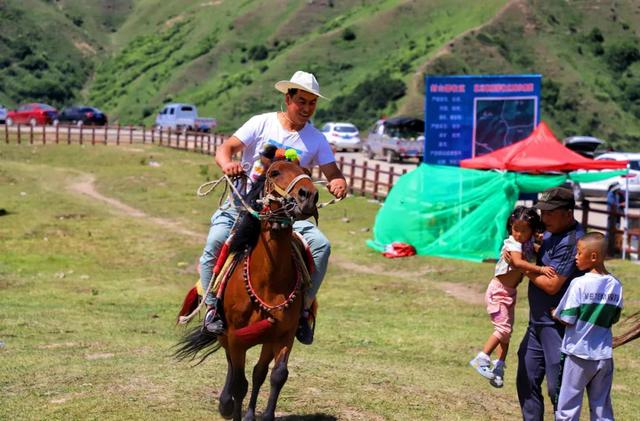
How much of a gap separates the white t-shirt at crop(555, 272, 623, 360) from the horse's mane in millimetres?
2119

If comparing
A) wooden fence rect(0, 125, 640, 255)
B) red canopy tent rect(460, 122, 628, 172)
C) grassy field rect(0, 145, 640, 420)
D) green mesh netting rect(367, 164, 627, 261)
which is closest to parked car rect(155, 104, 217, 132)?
wooden fence rect(0, 125, 640, 255)

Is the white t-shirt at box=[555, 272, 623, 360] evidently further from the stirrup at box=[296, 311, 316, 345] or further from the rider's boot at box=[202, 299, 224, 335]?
the rider's boot at box=[202, 299, 224, 335]

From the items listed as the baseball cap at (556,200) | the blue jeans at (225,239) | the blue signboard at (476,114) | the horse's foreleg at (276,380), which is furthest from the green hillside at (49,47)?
the baseball cap at (556,200)

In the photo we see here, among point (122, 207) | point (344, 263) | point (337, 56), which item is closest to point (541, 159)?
point (344, 263)

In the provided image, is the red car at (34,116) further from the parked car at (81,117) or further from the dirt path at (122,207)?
the dirt path at (122,207)

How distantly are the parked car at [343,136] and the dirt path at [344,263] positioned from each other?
17.8m

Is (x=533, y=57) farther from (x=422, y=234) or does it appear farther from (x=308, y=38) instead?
(x=422, y=234)

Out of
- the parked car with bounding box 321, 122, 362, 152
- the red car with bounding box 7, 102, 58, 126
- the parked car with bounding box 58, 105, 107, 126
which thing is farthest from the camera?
the parked car with bounding box 58, 105, 107, 126

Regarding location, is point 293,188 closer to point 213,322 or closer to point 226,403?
point 213,322

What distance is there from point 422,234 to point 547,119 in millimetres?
43432

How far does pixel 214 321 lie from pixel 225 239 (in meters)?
0.60

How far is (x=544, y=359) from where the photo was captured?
7109 millimetres

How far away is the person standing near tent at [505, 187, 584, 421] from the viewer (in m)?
6.82

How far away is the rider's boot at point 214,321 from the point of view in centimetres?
748
